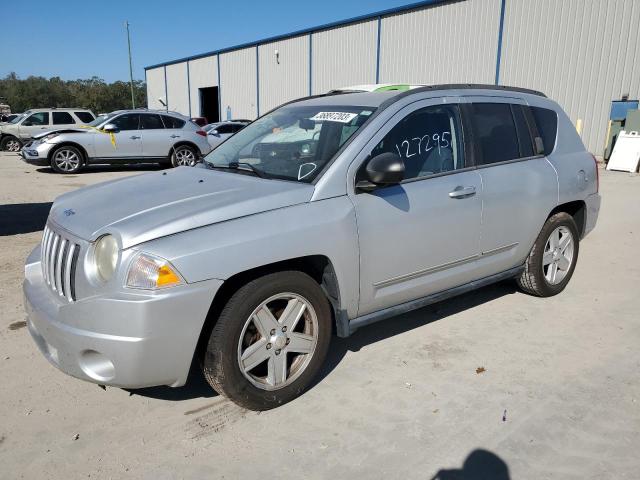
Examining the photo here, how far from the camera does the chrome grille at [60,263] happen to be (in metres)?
2.69

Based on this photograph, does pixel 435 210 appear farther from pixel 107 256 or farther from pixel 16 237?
pixel 16 237

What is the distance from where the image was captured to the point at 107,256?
8.64 feet

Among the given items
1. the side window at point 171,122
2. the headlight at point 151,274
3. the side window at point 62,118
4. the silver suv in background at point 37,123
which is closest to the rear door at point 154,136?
the side window at point 171,122

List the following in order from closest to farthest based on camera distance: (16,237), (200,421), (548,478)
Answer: (548,478) < (200,421) < (16,237)

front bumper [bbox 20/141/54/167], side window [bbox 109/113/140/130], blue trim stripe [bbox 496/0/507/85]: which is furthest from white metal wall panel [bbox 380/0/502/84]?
front bumper [bbox 20/141/54/167]

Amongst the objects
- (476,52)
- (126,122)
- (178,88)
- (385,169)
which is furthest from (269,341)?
(178,88)

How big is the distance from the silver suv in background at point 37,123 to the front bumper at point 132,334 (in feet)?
55.8

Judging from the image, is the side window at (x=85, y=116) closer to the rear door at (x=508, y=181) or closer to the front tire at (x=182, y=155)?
the front tire at (x=182, y=155)

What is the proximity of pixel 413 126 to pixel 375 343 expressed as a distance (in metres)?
1.58

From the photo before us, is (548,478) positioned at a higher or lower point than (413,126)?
lower

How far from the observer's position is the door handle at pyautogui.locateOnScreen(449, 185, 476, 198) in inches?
142

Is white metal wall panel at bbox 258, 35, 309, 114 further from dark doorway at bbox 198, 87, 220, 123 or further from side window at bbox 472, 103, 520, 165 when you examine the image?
side window at bbox 472, 103, 520, 165

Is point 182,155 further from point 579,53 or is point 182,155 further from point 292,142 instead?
point 579,53

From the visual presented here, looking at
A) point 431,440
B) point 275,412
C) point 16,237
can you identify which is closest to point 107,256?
point 275,412
